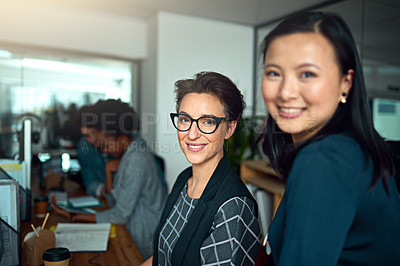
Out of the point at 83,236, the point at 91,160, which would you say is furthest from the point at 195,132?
the point at 91,160

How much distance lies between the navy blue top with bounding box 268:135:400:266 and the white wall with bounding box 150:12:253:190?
11.6ft

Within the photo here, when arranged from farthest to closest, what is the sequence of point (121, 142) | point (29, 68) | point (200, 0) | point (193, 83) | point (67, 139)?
point (67, 139)
point (29, 68)
point (200, 0)
point (121, 142)
point (193, 83)

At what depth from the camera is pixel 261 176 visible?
4047mm

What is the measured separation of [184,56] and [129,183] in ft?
8.72

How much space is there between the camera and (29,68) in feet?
13.8

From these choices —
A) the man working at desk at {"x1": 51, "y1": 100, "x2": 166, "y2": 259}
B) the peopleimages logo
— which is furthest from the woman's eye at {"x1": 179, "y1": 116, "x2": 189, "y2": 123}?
the peopleimages logo

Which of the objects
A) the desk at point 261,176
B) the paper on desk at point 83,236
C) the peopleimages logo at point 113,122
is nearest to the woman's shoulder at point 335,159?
the paper on desk at point 83,236

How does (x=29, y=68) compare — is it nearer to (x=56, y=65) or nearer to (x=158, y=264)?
(x=56, y=65)

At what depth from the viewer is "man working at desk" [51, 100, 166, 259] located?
2135 mm

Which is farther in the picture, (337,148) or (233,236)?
(233,236)

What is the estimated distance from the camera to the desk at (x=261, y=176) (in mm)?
3525

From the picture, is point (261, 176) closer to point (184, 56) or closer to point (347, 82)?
point (184, 56)

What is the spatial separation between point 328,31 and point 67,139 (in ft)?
14.6

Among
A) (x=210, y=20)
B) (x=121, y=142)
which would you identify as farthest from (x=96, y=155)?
(x=210, y=20)
